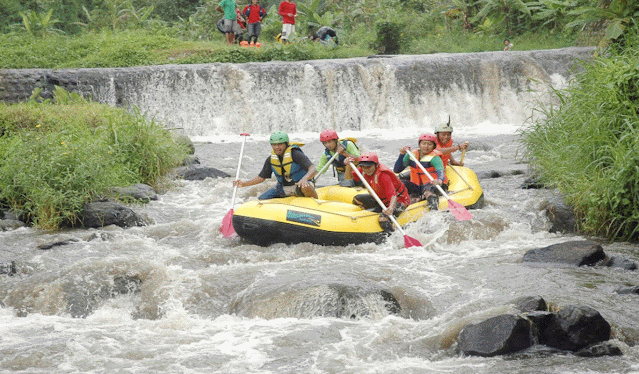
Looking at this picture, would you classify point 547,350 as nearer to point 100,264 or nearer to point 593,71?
point 100,264

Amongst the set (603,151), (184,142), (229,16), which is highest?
(229,16)

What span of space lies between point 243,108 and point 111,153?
5.40 m

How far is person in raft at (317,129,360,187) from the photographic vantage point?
8.05 m

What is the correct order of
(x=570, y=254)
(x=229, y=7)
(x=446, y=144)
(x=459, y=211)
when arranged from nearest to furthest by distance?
(x=570, y=254) → (x=459, y=211) → (x=446, y=144) → (x=229, y=7)

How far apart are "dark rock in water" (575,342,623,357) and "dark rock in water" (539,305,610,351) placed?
0.18 ft

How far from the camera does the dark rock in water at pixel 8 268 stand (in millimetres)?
6738

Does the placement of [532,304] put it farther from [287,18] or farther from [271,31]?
[271,31]

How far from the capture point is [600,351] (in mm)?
4680

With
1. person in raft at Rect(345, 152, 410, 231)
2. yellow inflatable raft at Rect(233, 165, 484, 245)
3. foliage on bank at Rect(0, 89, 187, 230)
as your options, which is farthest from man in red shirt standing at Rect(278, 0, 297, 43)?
yellow inflatable raft at Rect(233, 165, 484, 245)

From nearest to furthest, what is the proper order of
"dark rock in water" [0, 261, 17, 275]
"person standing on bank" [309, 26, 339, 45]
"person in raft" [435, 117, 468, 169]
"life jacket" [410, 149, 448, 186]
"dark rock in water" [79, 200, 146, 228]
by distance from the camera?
"dark rock in water" [0, 261, 17, 275] < "life jacket" [410, 149, 448, 186] < "dark rock in water" [79, 200, 146, 228] < "person in raft" [435, 117, 468, 169] < "person standing on bank" [309, 26, 339, 45]

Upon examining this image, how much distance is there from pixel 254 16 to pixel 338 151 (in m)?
10.7

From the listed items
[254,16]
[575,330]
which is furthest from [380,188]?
[254,16]

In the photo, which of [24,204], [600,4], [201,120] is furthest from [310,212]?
[201,120]

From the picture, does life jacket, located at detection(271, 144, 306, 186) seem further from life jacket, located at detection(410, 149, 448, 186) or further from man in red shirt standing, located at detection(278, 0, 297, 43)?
man in red shirt standing, located at detection(278, 0, 297, 43)
